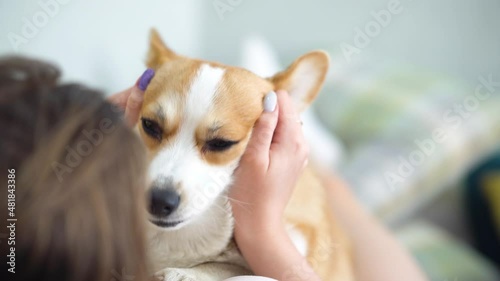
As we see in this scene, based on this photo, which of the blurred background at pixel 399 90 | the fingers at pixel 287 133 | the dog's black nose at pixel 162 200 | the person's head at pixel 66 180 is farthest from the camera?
the blurred background at pixel 399 90

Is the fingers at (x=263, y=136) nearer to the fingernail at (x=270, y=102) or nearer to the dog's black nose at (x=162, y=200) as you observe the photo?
the fingernail at (x=270, y=102)

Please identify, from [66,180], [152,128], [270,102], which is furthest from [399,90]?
[66,180]

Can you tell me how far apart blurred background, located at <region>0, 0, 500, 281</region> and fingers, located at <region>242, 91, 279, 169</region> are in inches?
24.9

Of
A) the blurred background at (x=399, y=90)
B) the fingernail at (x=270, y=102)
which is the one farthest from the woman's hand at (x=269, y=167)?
the blurred background at (x=399, y=90)

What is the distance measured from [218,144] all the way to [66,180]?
12.7 inches

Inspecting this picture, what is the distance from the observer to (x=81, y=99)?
49 cm

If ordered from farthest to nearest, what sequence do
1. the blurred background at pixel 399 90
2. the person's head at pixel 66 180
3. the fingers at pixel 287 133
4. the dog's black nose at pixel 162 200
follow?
the blurred background at pixel 399 90
the fingers at pixel 287 133
the dog's black nose at pixel 162 200
the person's head at pixel 66 180

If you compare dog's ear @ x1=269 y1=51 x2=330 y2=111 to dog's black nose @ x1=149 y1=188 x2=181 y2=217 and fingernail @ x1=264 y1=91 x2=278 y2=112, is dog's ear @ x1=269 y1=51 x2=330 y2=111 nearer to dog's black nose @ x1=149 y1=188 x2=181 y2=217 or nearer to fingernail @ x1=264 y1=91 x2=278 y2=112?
fingernail @ x1=264 y1=91 x2=278 y2=112

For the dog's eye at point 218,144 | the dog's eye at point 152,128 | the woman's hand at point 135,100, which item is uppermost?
the woman's hand at point 135,100

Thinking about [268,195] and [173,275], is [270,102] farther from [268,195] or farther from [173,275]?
[173,275]

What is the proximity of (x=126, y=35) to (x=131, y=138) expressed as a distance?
0.89 meters

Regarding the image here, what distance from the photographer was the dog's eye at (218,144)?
746mm

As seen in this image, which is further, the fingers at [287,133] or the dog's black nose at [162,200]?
the fingers at [287,133]

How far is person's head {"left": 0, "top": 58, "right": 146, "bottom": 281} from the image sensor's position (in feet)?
1.44
